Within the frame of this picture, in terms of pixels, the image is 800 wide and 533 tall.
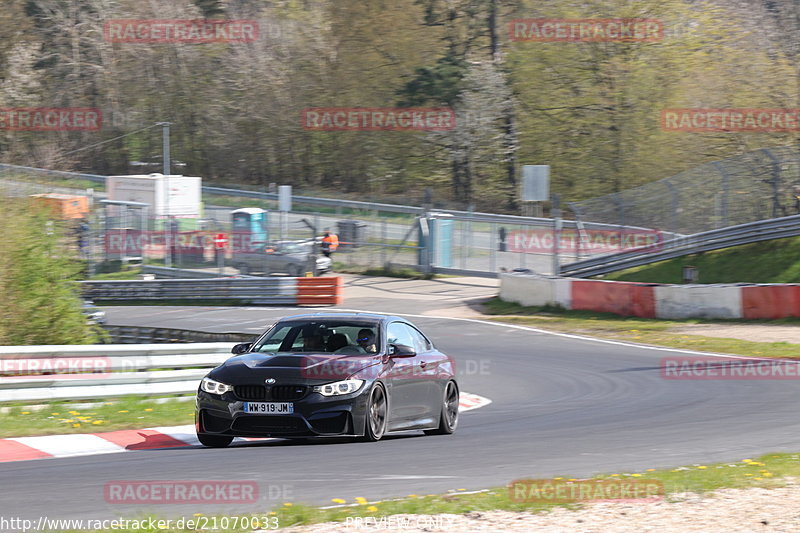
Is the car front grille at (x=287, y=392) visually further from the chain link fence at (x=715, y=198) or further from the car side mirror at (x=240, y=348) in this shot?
the chain link fence at (x=715, y=198)

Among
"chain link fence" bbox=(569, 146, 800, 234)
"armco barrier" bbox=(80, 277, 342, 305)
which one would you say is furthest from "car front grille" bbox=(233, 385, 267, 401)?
"armco barrier" bbox=(80, 277, 342, 305)

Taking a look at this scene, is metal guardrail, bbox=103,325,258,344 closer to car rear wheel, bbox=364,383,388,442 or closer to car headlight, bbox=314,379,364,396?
car rear wheel, bbox=364,383,388,442

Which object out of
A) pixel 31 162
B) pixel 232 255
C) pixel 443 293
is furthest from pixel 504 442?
pixel 31 162

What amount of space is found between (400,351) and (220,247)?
2734 cm

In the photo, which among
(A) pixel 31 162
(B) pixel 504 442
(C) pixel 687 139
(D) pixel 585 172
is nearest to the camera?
(B) pixel 504 442

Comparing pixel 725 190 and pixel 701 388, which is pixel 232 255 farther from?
pixel 701 388

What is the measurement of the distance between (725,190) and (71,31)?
5670 centimetres

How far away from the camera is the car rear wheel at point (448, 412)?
11406 mm

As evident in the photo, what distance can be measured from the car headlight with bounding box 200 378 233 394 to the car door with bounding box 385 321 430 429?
Result: 5.10 ft

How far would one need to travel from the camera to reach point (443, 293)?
34.5m

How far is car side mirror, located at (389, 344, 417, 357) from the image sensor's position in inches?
414

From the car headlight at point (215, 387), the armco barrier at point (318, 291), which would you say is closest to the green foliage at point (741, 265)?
the armco barrier at point (318, 291)

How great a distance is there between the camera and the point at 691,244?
31.0 metres

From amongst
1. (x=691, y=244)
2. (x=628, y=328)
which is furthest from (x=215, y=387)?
(x=691, y=244)
